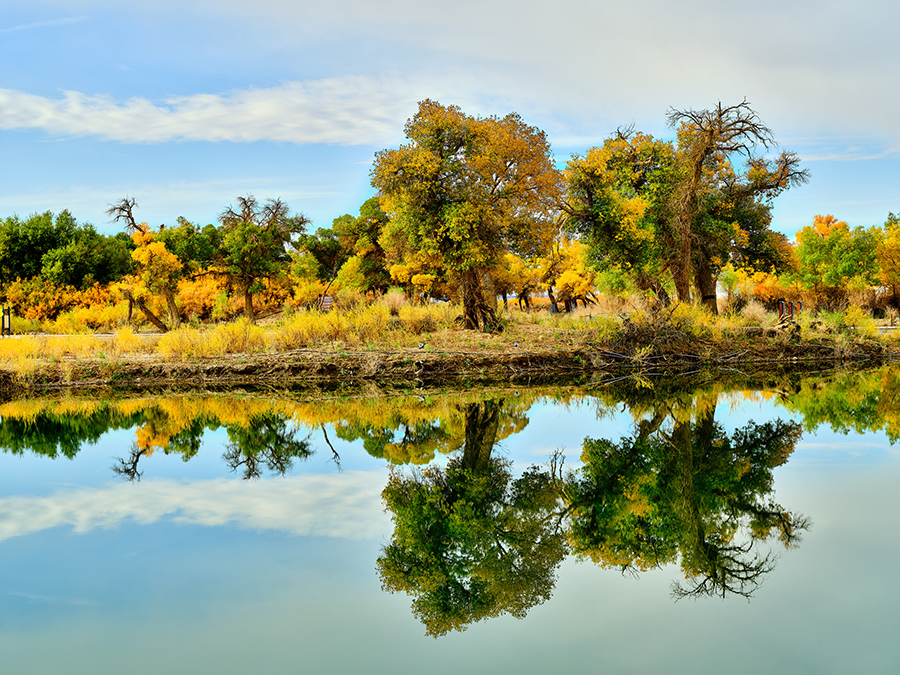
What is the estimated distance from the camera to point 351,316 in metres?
21.5

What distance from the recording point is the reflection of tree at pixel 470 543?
4641 mm

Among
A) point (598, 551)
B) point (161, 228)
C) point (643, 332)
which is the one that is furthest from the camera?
point (161, 228)

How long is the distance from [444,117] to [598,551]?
690 inches

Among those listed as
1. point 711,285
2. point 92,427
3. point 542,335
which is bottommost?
point 92,427

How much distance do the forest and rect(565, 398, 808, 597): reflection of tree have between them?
12.3 meters

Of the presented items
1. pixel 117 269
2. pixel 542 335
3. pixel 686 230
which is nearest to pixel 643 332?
pixel 542 335

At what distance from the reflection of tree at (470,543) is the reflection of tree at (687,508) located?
0.41m

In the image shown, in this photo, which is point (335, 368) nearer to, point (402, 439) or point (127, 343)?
point (127, 343)

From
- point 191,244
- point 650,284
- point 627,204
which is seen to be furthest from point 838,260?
point 191,244

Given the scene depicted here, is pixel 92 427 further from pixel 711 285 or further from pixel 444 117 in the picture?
pixel 711 285

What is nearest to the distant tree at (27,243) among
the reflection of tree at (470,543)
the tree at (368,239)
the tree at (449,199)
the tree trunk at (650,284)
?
the tree at (368,239)

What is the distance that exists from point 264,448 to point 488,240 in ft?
43.0

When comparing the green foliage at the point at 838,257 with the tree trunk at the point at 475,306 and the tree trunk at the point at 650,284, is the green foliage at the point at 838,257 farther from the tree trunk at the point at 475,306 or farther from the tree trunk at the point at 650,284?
the tree trunk at the point at 475,306

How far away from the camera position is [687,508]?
20.5 feet
